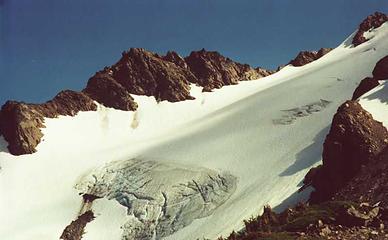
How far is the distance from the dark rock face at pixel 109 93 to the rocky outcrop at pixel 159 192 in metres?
41.1

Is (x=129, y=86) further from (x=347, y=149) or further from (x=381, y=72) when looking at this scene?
(x=347, y=149)

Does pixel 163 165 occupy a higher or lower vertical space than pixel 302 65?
lower

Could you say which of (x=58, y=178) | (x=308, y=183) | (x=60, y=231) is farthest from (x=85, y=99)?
(x=308, y=183)

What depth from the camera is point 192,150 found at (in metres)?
78.9

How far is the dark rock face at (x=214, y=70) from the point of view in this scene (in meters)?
138

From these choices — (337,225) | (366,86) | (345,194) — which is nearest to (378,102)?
(366,86)

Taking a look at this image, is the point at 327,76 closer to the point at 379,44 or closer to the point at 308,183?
the point at 379,44

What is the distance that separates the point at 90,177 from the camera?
8000cm

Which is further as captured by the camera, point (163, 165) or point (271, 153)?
point (163, 165)

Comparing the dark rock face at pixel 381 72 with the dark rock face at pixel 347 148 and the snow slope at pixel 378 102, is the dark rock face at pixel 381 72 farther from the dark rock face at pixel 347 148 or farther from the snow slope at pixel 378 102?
the dark rock face at pixel 347 148

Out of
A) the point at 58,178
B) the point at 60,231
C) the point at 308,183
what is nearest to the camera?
the point at 308,183

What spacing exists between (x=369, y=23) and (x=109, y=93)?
66030 millimetres

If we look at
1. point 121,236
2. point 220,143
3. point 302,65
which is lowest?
point 121,236

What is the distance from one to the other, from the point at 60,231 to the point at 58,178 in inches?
803
